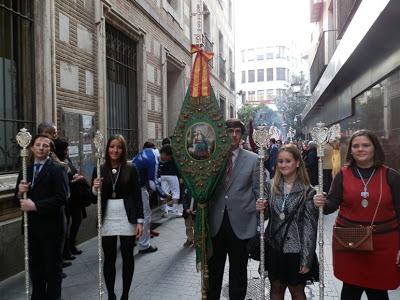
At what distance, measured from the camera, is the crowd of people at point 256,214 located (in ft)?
10.1

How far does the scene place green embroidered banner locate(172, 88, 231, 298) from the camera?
143 inches

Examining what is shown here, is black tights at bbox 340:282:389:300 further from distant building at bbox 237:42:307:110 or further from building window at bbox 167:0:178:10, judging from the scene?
distant building at bbox 237:42:307:110

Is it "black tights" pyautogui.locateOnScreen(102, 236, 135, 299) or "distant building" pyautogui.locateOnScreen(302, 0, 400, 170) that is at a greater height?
"distant building" pyautogui.locateOnScreen(302, 0, 400, 170)

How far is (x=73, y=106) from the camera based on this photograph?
7.15m

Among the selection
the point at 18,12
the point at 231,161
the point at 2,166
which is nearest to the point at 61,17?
the point at 18,12

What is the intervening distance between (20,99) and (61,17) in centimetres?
156

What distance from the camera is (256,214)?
3.67 metres

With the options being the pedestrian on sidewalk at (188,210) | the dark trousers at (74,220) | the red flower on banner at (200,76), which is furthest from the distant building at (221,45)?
the red flower on banner at (200,76)

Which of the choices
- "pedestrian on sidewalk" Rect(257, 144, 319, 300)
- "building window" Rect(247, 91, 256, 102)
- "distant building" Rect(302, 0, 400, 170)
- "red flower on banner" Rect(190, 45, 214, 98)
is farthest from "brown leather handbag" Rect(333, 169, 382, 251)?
"building window" Rect(247, 91, 256, 102)

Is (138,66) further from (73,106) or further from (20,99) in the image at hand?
(20,99)

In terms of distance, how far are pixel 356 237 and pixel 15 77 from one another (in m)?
5.22

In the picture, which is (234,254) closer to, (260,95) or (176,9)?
(176,9)

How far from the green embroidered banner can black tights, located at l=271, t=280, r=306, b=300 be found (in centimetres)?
61

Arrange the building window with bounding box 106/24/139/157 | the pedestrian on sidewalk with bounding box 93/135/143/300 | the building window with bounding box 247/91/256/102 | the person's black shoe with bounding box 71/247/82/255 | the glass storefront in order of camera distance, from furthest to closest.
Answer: the building window with bounding box 247/91/256/102
the building window with bounding box 106/24/139/157
the glass storefront
the person's black shoe with bounding box 71/247/82/255
the pedestrian on sidewalk with bounding box 93/135/143/300
